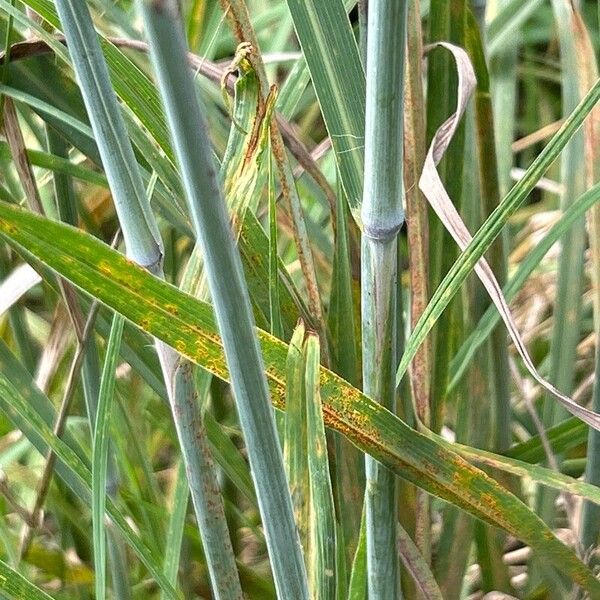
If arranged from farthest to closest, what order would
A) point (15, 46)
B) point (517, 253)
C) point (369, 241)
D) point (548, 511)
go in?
point (517, 253)
point (548, 511)
point (15, 46)
point (369, 241)

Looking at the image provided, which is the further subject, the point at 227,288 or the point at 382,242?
the point at 382,242

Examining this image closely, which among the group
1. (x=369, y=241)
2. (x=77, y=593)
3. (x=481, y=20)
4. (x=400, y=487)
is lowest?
(x=77, y=593)

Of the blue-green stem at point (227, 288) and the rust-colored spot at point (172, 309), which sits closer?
the blue-green stem at point (227, 288)

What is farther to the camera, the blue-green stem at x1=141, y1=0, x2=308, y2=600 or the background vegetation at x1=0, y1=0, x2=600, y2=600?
the background vegetation at x1=0, y1=0, x2=600, y2=600

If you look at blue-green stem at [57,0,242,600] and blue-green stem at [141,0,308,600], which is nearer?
blue-green stem at [141,0,308,600]

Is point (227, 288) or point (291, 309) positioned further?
point (291, 309)

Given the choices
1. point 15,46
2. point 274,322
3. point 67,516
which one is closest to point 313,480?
point 274,322

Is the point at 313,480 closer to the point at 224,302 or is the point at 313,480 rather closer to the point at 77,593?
the point at 224,302

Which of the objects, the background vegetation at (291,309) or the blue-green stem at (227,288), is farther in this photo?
the background vegetation at (291,309)
